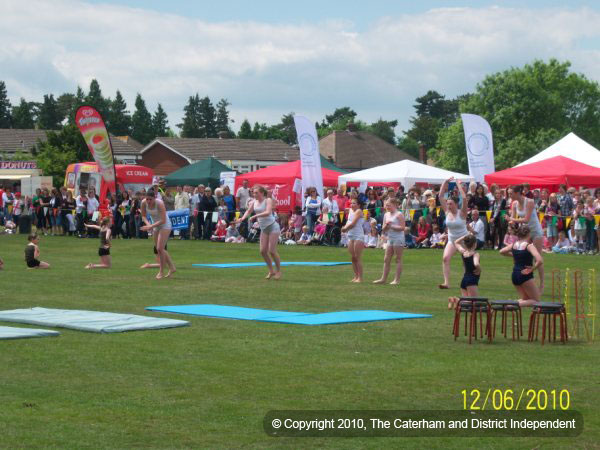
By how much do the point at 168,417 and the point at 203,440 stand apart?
2.36 ft

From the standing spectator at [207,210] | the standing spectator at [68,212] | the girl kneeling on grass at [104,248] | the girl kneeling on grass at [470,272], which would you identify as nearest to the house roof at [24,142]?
the standing spectator at [68,212]

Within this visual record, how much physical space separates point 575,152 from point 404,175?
22.0 feet

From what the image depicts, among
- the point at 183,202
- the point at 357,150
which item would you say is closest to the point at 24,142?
the point at 357,150

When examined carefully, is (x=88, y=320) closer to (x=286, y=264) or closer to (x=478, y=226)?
(x=286, y=264)

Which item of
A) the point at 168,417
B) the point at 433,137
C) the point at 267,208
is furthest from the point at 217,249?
the point at 433,137

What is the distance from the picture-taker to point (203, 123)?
149625mm

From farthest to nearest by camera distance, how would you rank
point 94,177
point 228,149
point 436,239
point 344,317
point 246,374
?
1. point 228,149
2. point 94,177
3. point 436,239
4. point 344,317
5. point 246,374

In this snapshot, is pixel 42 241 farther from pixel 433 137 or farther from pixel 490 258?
pixel 433 137

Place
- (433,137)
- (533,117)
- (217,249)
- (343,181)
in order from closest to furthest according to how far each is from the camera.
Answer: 1. (217,249)
2. (343,181)
3. (533,117)
4. (433,137)

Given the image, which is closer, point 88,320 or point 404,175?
point 88,320

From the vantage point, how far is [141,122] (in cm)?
13338

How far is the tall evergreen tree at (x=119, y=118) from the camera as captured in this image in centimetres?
13488

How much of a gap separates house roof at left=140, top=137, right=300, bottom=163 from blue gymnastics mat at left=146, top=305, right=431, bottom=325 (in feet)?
245

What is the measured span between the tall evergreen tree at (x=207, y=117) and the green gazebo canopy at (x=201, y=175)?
105 metres
